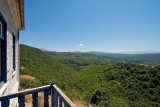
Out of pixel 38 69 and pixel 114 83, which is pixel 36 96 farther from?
pixel 114 83

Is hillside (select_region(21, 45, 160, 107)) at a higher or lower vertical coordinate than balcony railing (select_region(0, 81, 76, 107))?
lower

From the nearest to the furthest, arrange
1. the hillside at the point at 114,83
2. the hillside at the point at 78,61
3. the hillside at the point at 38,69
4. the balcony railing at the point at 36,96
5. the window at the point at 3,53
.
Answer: the balcony railing at the point at 36,96 → the window at the point at 3,53 → the hillside at the point at 38,69 → the hillside at the point at 114,83 → the hillside at the point at 78,61

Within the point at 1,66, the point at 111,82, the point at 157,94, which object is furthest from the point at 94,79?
the point at 1,66

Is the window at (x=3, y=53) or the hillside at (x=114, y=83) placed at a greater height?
the window at (x=3, y=53)

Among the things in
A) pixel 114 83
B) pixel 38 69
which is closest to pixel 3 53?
pixel 38 69

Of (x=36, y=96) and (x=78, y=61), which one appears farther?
(x=78, y=61)

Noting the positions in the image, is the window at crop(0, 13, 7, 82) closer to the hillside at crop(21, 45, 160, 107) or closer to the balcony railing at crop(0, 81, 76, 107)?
the balcony railing at crop(0, 81, 76, 107)

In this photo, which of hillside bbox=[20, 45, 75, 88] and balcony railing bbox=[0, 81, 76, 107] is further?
hillside bbox=[20, 45, 75, 88]

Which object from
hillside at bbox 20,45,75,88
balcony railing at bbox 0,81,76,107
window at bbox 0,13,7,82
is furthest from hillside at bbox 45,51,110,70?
balcony railing at bbox 0,81,76,107

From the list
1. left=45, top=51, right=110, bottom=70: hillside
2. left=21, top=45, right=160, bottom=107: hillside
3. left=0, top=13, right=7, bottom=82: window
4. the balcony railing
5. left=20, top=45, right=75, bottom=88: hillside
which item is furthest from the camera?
left=45, top=51, right=110, bottom=70: hillside

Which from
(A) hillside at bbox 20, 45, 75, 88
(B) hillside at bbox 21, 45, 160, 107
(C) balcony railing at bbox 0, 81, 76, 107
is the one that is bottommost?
(B) hillside at bbox 21, 45, 160, 107

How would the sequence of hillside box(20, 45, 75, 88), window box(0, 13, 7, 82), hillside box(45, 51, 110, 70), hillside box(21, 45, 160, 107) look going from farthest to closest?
hillside box(45, 51, 110, 70), hillside box(21, 45, 160, 107), hillside box(20, 45, 75, 88), window box(0, 13, 7, 82)

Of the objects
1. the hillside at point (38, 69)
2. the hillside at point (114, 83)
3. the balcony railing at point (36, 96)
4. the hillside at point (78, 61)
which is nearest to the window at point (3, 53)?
the balcony railing at point (36, 96)

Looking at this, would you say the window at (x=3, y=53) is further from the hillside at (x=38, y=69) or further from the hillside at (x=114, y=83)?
the hillside at (x=114, y=83)
